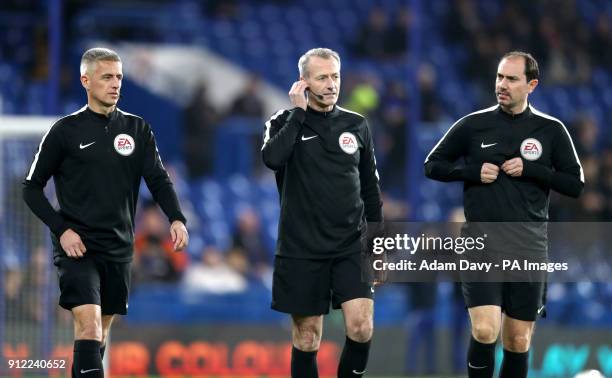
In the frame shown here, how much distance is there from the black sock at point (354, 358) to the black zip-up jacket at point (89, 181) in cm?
124

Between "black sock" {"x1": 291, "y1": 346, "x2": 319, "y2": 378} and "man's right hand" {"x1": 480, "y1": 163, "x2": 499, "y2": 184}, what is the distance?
142 cm

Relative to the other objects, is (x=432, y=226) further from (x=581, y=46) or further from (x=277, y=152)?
(x=581, y=46)

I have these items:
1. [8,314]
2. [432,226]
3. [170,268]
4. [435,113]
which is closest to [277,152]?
[432,226]

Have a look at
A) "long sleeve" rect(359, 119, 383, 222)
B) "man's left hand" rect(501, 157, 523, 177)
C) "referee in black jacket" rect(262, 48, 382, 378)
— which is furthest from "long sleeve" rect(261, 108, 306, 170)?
"man's left hand" rect(501, 157, 523, 177)

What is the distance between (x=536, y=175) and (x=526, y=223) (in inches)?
11.8

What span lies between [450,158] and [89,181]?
2.22 m

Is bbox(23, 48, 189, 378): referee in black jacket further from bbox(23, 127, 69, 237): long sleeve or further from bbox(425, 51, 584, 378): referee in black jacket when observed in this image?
bbox(425, 51, 584, 378): referee in black jacket

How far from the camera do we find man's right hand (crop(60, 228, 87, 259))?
7184 millimetres

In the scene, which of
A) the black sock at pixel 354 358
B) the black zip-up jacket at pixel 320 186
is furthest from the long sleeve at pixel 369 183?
the black sock at pixel 354 358

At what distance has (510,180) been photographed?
780cm

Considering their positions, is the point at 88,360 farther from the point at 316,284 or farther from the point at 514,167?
the point at 514,167

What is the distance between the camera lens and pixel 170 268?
45.5ft

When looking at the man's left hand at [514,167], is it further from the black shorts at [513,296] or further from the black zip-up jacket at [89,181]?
the black zip-up jacket at [89,181]

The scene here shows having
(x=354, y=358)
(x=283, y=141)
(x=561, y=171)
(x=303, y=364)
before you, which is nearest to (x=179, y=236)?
(x=283, y=141)
